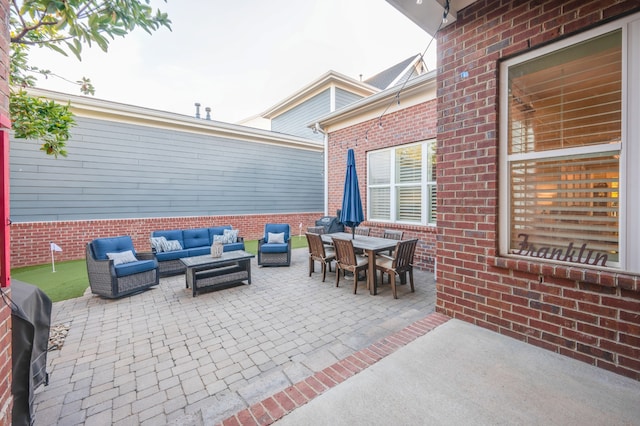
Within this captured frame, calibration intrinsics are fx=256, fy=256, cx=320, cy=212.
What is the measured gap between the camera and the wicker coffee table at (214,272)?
15.3ft

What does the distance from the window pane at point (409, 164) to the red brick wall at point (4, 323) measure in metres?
6.35

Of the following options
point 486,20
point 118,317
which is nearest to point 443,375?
point 486,20

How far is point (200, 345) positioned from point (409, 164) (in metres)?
5.76

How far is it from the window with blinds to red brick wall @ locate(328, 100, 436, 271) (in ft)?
11.3

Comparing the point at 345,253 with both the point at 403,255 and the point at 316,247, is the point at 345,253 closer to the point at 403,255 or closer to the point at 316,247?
the point at 316,247

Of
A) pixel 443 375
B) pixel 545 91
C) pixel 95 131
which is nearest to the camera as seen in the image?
pixel 443 375

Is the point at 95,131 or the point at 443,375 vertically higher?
the point at 95,131

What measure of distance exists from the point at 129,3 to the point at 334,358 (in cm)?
351

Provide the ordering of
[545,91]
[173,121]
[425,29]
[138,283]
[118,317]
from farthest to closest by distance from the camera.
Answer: [173,121], [138,283], [118,317], [425,29], [545,91]

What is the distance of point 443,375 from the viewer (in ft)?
6.36

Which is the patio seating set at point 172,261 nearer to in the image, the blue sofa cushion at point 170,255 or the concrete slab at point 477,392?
the blue sofa cushion at point 170,255

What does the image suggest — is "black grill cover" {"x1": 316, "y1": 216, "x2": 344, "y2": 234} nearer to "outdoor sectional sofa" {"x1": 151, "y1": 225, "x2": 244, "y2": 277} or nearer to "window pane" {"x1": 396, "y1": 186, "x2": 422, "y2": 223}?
"window pane" {"x1": 396, "y1": 186, "x2": 422, "y2": 223}

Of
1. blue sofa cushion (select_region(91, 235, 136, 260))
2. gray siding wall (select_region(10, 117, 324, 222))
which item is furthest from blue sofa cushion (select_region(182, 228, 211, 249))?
gray siding wall (select_region(10, 117, 324, 222))

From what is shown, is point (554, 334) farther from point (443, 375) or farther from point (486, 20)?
point (486, 20)
